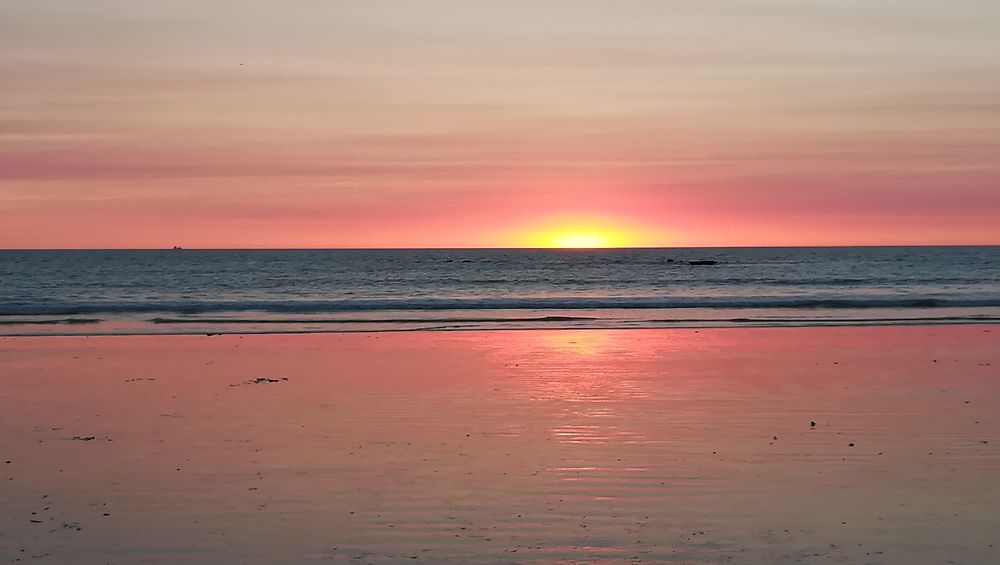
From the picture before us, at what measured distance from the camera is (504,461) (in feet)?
32.4

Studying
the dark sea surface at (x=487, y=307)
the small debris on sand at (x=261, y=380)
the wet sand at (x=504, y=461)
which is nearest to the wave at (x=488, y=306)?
the dark sea surface at (x=487, y=307)

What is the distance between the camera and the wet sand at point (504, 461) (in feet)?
24.3

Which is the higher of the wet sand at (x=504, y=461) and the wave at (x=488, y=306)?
the wave at (x=488, y=306)

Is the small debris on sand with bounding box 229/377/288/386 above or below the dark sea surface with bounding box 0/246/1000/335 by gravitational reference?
below

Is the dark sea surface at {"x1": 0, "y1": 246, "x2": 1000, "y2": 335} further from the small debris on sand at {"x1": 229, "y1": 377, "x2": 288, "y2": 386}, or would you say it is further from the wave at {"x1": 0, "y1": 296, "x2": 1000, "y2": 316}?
the small debris on sand at {"x1": 229, "y1": 377, "x2": 288, "y2": 386}

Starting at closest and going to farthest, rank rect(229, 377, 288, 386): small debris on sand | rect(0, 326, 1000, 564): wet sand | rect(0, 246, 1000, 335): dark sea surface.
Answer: rect(0, 326, 1000, 564): wet sand, rect(229, 377, 288, 386): small debris on sand, rect(0, 246, 1000, 335): dark sea surface

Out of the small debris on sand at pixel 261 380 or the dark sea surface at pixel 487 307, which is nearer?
the small debris on sand at pixel 261 380

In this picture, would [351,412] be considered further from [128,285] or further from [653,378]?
[128,285]

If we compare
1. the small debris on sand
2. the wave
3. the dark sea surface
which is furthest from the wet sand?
the wave

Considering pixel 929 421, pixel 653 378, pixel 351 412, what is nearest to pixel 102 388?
pixel 351 412

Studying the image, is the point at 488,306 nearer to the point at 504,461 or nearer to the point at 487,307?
the point at 487,307

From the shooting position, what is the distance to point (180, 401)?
45.0 feet

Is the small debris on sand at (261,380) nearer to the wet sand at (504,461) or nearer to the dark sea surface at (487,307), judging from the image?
the wet sand at (504,461)

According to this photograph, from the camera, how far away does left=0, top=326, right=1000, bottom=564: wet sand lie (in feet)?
24.3
